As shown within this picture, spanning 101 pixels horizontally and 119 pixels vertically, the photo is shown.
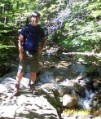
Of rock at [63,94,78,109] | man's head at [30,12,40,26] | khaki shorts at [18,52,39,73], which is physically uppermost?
man's head at [30,12,40,26]

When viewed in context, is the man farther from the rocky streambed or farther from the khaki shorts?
the rocky streambed

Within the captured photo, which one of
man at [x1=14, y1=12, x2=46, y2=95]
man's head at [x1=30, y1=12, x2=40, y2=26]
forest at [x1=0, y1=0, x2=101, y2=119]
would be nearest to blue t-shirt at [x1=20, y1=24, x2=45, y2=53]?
man at [x1=14, y1=12, x2=46, y2=95]

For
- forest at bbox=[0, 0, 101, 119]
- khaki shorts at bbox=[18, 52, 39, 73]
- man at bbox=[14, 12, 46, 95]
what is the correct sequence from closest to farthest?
1. man at bbox=[14, 12, 46, 95]
2. khaki shorts at bbox=[18, 52, 39, 73]
3. forest at bbox=[0, 0, 101, 119]

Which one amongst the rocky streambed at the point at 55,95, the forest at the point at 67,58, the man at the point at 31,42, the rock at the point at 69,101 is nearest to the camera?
the rocky streambed at the point at 55,95

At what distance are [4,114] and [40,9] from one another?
10900 mm

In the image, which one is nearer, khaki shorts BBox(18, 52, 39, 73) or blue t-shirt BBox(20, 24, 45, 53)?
blue t-shirt BBox(20, 24, 45, 53)

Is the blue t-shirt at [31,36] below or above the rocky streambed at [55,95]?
above

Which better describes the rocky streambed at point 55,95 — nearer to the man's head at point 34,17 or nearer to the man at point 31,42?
the man at point 31,42

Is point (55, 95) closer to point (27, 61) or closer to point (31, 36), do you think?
point (27, 61)

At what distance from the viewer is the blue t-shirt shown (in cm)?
654

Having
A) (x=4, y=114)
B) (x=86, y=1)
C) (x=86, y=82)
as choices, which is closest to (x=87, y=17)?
(x=86, y=1)

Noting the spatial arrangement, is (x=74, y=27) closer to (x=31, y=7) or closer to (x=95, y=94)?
(x=95, y=94)

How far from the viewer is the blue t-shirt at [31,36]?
21.5ft

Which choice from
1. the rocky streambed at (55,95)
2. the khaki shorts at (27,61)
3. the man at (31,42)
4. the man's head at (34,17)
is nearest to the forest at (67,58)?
the rocky streambed at (55,95)
